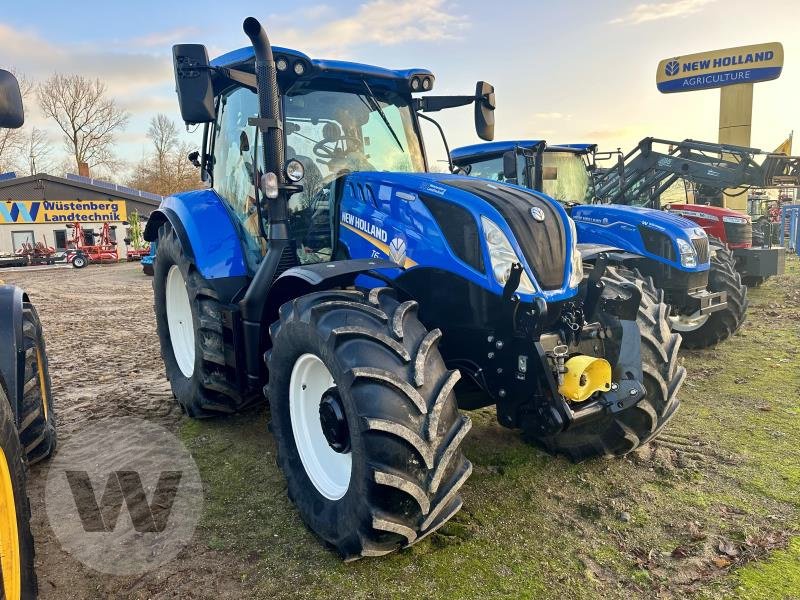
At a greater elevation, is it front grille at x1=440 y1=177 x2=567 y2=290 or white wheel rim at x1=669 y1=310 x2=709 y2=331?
front grille at x1=440 y1=177 x2=567 y2=290

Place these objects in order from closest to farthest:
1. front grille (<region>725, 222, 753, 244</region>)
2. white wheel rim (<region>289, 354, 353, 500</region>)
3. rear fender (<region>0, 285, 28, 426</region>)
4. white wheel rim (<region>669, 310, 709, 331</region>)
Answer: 1. white wheel rim (<region>289, 354, 353, 500</region>)
2. rear fender (<region>0, 285, 28, 426</region>)
3. white wheel rim (<region>669, 310, 709, 331</region>)
4. front grille (<region>725, 222, 753, 244</region>)

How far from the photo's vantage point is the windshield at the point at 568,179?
25.7ft

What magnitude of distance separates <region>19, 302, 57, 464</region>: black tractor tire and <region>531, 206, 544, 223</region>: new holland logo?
3.10m

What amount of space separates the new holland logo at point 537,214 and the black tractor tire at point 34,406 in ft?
10.2

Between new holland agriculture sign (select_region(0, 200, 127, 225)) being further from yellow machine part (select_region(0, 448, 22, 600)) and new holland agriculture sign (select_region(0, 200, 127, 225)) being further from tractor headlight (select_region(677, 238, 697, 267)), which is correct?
yellow machine part (select_region(0, 448, 22, 600))

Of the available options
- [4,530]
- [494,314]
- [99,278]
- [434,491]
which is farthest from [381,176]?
[99,278]

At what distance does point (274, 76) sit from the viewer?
124 inches

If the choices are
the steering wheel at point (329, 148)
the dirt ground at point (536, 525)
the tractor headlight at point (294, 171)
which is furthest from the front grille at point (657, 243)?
the tractor headlight at point (294, 171)

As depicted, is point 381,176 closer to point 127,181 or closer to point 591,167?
point 591,167

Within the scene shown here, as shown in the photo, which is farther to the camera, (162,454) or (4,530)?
(162,454)

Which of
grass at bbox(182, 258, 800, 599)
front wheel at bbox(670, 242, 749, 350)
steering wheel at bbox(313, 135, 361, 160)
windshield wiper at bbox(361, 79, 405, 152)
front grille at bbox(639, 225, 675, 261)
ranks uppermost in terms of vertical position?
windshield wiper at bbox(361, 79, 405, 152)

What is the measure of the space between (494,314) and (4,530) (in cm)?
213

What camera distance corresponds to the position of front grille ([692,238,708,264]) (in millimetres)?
6285

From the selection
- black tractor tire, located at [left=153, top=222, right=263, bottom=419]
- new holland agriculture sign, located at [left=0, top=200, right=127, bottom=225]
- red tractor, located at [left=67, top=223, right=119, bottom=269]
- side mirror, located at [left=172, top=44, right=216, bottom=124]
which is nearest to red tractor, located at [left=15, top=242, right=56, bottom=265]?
red tractor, located at [left=67, top=223, right=119, bottom=269]
